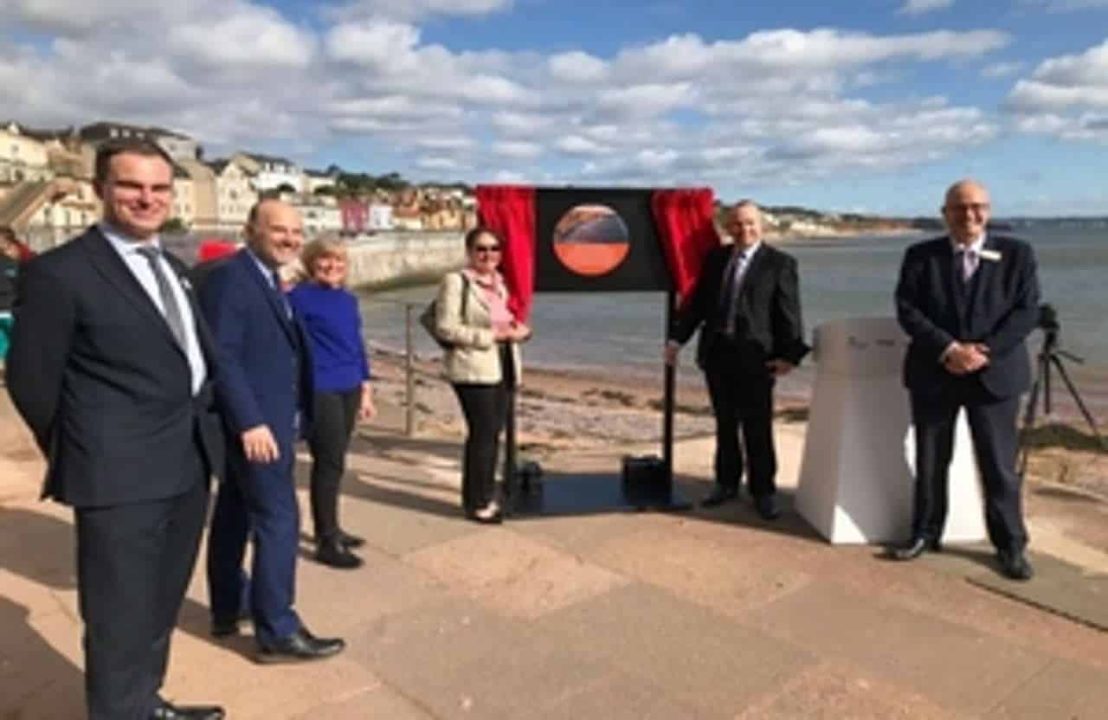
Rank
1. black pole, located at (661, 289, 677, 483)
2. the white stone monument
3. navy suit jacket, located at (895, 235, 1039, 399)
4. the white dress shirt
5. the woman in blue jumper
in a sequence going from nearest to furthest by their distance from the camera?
the white dress shirt → navy suit jacket, located at (895, 235, 1039, 399) → the woman in blue jumper → the white stone monument → black pole, located at (661, 289, 677, 483)

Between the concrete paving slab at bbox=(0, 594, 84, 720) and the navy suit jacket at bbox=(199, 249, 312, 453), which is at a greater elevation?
the navy suit jacket at bbox=(199, 249, 312, 453)

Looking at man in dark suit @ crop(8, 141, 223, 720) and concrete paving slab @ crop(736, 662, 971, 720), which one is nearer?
man in dark suit @ crop(8, 141, 223, 720)

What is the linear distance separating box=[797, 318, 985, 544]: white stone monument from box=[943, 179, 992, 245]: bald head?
0.56 meters

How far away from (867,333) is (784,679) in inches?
75.3

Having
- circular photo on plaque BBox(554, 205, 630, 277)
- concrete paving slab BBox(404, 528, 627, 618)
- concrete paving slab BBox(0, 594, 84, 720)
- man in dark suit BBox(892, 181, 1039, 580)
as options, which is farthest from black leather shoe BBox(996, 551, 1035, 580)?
concrete paving slab BBox(0, 594, 84, 720)

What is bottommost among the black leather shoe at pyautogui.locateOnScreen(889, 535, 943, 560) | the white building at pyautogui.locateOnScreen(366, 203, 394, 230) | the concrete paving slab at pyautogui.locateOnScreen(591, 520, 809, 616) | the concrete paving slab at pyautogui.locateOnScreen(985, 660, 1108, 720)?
the concrete paving slab at pyautogui.locateOnScreen(591, 520, 809, 616)

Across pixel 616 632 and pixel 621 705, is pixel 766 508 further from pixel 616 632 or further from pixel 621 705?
pixel 621 705

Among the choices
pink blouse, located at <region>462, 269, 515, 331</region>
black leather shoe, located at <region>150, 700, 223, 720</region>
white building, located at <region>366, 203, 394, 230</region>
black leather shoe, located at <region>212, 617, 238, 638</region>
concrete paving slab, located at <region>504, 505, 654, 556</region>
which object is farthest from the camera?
white building, located at <region>366, 203, 394, 230</region>

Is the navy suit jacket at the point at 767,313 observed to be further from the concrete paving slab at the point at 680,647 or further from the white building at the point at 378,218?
the white building at the point at 378,218

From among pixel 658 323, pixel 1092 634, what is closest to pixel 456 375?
pixel 1092 634

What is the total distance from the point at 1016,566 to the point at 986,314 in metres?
1.12

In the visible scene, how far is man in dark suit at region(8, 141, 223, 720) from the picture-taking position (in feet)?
6.79

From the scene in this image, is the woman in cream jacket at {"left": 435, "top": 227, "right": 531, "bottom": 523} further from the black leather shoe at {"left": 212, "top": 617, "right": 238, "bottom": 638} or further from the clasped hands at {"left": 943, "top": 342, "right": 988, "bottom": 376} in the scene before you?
the clasped hands at {"left": 943, "top": 342, "right": 988, "bottom": 376}

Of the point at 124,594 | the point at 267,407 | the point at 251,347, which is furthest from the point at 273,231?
the point at 124,594
